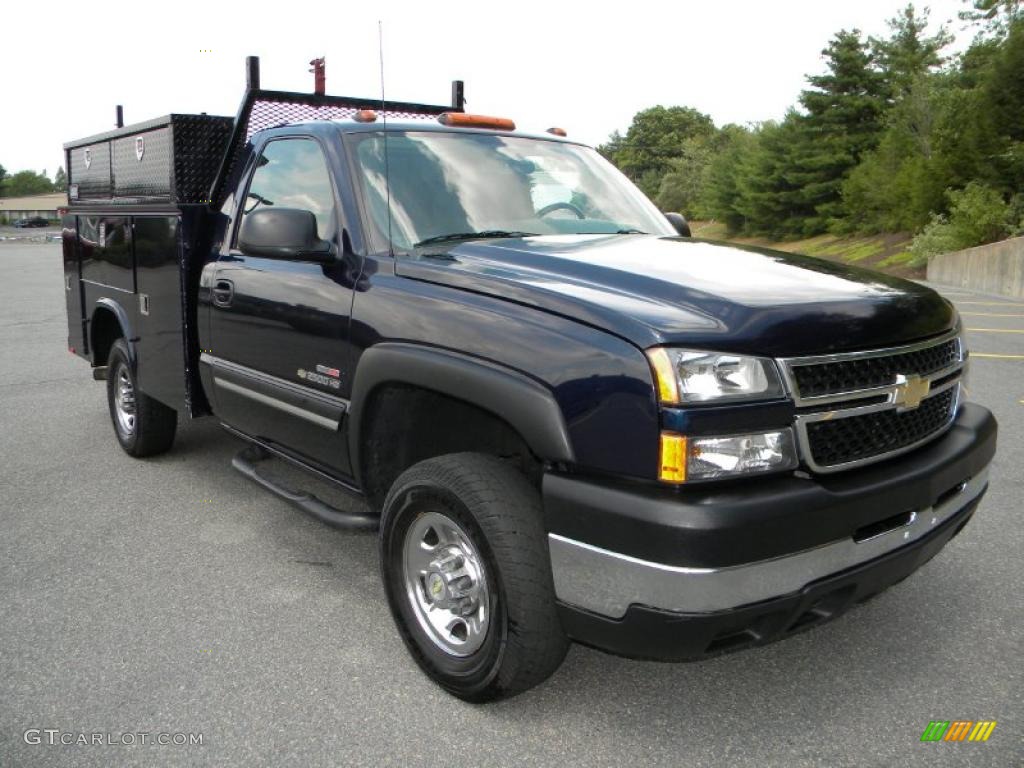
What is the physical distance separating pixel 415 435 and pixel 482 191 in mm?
1062

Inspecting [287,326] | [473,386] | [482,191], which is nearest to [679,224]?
[482,191]

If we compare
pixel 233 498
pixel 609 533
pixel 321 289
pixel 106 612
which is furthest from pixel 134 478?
pixel 609 533

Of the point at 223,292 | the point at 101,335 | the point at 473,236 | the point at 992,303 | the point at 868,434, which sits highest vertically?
the point at 473,236

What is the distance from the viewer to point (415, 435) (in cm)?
338

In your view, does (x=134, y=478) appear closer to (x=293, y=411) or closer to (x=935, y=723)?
(x=293, y=411)

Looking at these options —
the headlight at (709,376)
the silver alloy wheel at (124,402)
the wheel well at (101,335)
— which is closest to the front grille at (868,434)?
the headlight at (709,376)

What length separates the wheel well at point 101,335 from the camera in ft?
19.5

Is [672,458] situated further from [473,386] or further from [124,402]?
[124,402]

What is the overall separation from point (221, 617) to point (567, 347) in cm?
196

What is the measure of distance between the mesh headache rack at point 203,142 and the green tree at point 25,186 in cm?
18926

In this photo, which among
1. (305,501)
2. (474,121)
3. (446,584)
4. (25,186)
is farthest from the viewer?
(25,186)

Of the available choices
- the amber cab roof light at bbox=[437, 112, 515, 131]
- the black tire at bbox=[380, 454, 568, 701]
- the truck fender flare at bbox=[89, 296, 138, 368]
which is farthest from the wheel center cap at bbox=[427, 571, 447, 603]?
the truck fender flare at bbox=[89, 296, 138, 368]

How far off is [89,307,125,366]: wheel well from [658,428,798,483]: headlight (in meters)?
4.74

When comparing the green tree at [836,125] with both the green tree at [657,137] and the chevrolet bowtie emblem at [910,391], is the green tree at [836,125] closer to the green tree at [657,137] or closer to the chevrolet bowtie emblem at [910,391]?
the chevrolet bowtie emblem at [910,391]
